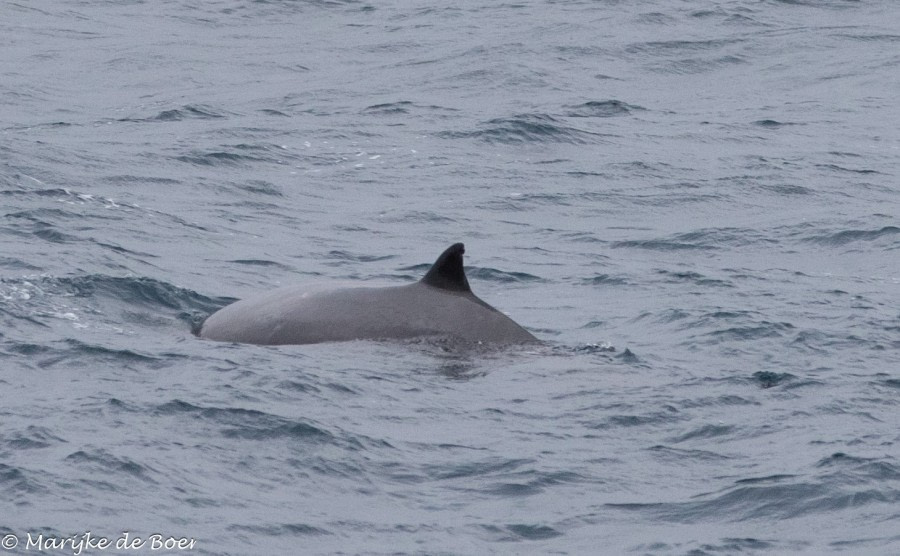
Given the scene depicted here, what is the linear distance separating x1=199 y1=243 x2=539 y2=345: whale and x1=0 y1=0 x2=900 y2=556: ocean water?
0.23 metres

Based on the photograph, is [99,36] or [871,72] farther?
[99,36]

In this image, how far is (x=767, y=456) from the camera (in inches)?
439

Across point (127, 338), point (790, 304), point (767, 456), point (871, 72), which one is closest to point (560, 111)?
point (871, 72)

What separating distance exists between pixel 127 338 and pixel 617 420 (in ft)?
15.0

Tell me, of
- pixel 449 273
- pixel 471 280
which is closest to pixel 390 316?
pixel 449 273

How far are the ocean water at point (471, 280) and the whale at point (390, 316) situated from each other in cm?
23

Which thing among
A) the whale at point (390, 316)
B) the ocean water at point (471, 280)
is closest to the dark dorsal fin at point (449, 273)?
the whale at point (390, 316)

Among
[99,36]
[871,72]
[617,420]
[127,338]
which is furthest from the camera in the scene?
[99,36]

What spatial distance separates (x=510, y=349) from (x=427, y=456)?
7.96ft

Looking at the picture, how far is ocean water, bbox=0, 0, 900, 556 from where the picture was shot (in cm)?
1012

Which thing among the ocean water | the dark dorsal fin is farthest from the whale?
the ocean water

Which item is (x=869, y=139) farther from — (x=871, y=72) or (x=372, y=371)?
(x=372, y=371)

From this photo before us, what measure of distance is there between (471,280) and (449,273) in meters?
4.41

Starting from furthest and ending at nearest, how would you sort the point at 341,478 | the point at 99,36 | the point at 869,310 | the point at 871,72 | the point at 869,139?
the point at 99,36 → the point at 871,72 → the point at 869,139 → the point at 869,310 → the point at 341,478
